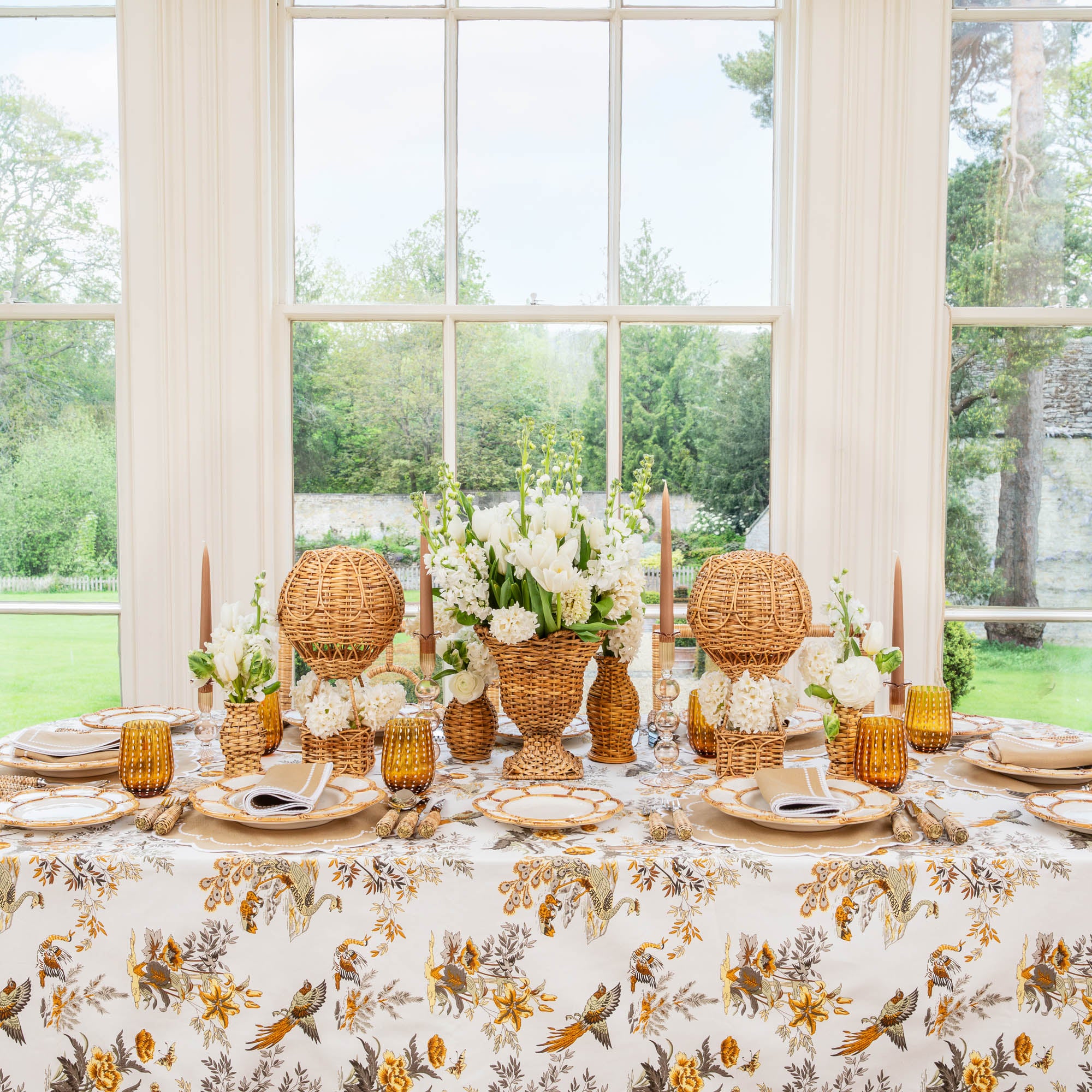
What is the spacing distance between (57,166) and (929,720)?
251 cm

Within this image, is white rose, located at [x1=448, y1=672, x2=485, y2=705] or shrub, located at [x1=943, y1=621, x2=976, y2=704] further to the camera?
shrub, located at [x1=943, y1=621, x2=976, y2=704]

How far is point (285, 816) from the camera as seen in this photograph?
1.04 metres

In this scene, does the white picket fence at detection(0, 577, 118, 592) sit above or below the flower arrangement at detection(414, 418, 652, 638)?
below

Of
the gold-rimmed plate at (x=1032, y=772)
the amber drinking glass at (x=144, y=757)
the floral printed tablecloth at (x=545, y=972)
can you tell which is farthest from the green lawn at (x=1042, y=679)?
the amber drinking glass at (x=144, y=757)

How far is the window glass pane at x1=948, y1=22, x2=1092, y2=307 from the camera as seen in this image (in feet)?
7.36

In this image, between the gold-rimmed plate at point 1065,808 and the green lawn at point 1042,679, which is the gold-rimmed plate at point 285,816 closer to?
the gold-rimmed plate at point 1065,808

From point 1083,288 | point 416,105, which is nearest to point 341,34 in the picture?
point 416,105

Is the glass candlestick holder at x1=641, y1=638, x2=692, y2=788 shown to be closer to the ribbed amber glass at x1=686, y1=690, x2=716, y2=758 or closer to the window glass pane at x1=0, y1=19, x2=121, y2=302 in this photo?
the ribbed amber glass at x1=686, y1=690, x2=716, y2=758

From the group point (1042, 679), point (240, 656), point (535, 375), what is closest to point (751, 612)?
point (240, 656)

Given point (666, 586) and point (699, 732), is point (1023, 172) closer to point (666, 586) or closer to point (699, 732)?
point (666, 586)

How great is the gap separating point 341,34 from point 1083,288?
6.89 ft

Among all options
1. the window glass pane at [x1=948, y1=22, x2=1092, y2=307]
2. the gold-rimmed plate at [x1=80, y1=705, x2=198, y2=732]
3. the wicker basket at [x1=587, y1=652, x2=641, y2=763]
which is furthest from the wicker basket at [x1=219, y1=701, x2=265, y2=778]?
the window glass pane at [x1=948, y1=22, x2=1092, y2=307]

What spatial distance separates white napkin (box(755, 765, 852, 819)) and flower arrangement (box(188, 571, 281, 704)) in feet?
2.42

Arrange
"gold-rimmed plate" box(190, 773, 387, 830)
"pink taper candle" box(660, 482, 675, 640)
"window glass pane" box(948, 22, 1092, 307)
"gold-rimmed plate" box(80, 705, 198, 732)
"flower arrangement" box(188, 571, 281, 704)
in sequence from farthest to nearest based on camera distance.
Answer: "window glass pane" box(948, 22, 1092, 307) < "gold-rimmed plate" box(80, 705, 198, 732) < "pink taper candle" box(660, 482, 675, 640) < "flower arrangement" box(188, 571, 281, 704) < "gold-rimmed plate" box(190, 773, 387, 830)
